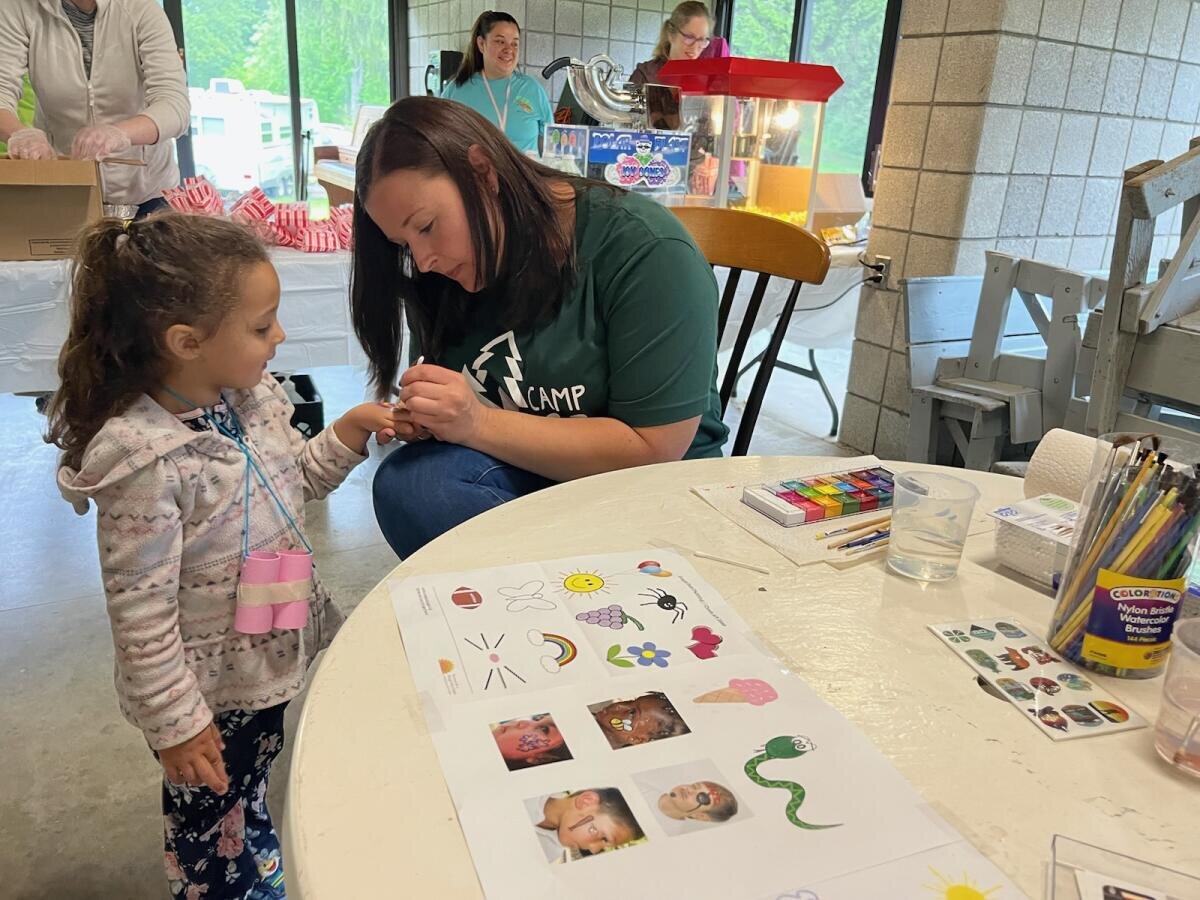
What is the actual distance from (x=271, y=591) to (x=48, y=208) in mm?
1492


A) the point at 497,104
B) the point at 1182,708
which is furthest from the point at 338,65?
the point at 1182,708

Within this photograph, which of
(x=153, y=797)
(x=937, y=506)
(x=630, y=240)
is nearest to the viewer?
(x=937, y=506)

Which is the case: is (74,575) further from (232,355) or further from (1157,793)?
(1157,793)

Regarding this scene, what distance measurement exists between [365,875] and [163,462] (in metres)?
0.50

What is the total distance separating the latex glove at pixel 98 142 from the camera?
1877mm

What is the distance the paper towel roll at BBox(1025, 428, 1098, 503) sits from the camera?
0.85m

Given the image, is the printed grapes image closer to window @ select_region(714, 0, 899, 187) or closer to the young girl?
the young girl

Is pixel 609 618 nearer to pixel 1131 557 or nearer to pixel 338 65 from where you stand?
pixel 1131 557

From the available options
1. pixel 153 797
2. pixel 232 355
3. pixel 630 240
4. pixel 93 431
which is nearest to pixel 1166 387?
pixel 630 240

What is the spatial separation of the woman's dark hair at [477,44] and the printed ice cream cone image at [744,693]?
3.58m

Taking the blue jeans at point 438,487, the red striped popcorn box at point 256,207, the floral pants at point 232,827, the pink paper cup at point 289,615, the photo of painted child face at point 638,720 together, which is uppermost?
the red striped popcorn box at point 256,207

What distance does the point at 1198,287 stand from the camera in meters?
1.81

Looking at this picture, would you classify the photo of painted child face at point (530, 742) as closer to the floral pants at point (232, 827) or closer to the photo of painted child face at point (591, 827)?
the photo of painted child face at point (591, 827)

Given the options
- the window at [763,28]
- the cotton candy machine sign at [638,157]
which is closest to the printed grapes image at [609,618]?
the cotton candy machine sign at [638,157]
